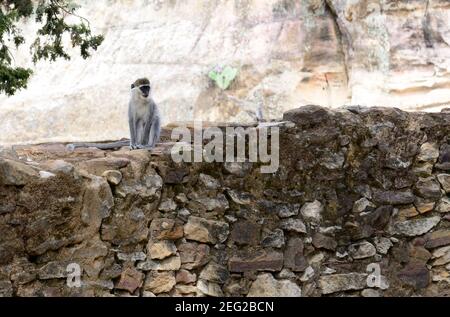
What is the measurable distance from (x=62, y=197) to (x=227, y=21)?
15.8m

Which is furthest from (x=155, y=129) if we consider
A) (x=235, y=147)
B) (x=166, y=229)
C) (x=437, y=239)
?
(x=437, y=239)

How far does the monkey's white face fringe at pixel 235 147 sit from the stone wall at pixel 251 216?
7cm

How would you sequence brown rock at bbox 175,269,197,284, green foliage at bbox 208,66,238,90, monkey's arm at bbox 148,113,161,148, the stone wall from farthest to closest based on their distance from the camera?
green foliage at bbox 208,66,238,90 < monkey's arm at bbox 148,113,161,148 < brown rock at bbox 175,269,197,284 < the stone wall

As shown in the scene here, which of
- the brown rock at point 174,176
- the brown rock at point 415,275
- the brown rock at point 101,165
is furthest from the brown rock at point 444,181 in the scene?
the brown rock at point 101,165

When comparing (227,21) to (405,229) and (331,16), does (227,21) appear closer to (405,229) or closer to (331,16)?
(331,16)

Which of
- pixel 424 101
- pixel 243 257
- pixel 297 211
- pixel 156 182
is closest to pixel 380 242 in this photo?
pixel 297 211

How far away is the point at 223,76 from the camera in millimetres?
20391

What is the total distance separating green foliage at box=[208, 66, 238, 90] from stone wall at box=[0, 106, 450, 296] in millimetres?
12560

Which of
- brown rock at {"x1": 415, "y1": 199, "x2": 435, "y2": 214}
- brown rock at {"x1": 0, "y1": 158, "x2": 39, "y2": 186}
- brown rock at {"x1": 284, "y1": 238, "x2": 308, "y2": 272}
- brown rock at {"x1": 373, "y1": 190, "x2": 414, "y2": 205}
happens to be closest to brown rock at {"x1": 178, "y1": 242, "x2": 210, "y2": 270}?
brown rock at {"x1": 284, "y1": 238, "x2": 308, "y2": 272}

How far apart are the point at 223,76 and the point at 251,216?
13741 millimetres

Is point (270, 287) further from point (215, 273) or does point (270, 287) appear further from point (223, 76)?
point (223, 76)

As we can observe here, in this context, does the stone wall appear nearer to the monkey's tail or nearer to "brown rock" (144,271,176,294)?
"brown rock" (144,271,176,294)

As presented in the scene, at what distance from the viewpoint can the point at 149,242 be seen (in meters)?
6.48

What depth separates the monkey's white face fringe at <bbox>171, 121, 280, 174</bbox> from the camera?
271 inches
